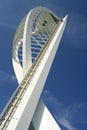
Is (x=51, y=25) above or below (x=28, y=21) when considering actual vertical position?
above

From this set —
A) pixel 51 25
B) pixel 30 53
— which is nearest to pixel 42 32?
pixel 51 25

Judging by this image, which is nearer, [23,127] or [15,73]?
[23,127]

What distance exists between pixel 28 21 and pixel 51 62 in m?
6.53

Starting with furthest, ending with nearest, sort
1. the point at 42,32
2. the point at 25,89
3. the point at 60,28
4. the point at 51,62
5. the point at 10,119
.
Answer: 1. the point at 42,32
2. the point at 60,28
3. the point at 51,62
4. the point at 25,89
5. the point at 10,119

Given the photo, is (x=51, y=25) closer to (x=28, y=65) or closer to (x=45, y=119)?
(x=28, y=65)

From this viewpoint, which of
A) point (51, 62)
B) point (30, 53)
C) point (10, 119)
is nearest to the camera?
point (10, 119)

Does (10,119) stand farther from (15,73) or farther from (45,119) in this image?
(15,73)

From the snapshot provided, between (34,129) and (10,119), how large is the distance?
2878mm

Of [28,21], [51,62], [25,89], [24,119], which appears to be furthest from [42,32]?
[24,119]

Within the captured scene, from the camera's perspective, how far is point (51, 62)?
19875mm

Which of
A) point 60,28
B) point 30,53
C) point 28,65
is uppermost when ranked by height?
point 60,28

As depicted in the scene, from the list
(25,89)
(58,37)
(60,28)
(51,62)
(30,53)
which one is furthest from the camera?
(60,28)

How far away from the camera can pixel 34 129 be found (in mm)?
16812

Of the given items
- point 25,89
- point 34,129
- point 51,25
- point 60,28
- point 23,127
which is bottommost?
point 23,127
